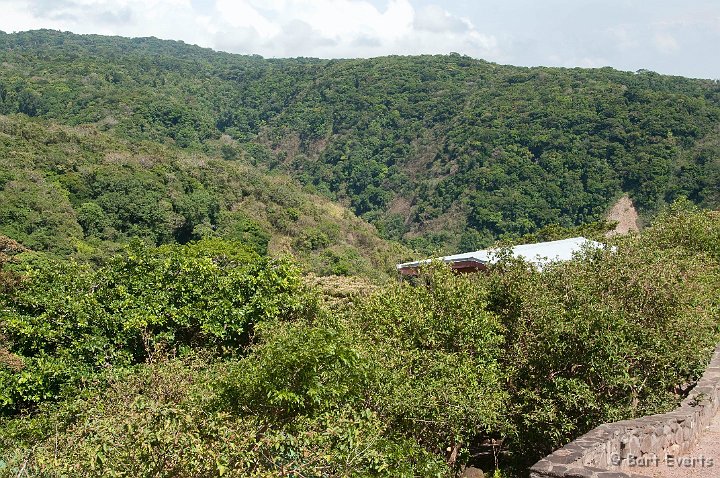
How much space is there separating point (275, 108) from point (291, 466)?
4217 inches

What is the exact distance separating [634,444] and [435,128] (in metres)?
79.8

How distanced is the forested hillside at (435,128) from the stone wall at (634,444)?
49579mm

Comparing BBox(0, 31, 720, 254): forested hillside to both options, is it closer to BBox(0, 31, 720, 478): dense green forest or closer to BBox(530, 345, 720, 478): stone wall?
BBox(0, 31, 720, 478): dense green forest

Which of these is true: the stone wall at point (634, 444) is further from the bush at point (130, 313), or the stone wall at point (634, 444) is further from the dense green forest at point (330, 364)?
the bush at point (130, 313)

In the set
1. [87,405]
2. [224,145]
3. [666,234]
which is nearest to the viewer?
[87,405]

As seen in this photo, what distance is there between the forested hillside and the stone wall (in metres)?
49.6

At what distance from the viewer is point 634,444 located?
751cm

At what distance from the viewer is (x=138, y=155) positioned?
50781mm

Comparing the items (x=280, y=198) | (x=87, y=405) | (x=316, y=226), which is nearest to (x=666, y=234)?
(x=87, y=405)

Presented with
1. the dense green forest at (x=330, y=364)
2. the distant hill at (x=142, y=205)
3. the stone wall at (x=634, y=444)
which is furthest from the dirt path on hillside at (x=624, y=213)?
the stone wall at (x=634, y=444)

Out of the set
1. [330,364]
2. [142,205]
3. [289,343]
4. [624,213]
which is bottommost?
[330,364]

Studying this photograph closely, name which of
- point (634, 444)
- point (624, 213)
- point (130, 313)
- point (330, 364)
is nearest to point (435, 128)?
point (624, 213)

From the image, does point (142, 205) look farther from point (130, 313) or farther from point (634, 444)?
point (634, 444)

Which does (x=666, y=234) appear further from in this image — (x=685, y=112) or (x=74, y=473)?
(x=685, y=112)
